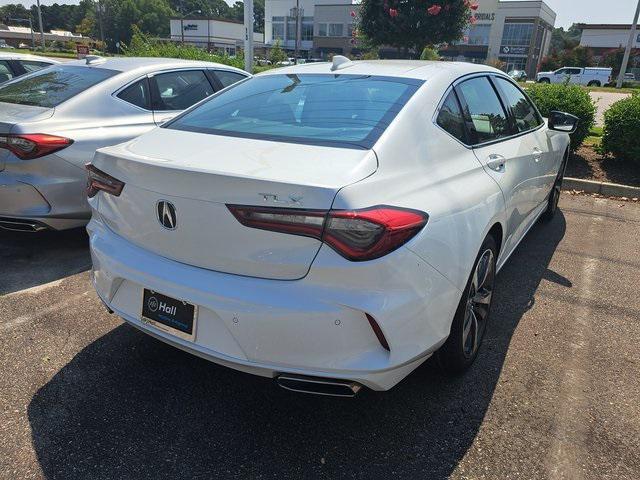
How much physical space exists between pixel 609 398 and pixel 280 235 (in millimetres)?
2013

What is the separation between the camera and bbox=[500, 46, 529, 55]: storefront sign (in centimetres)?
7425

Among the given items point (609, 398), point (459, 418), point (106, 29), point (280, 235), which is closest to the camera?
point (280, 235)

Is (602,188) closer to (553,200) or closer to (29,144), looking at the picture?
(553,200)

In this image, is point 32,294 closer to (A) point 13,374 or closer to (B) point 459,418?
(A) point 13,374

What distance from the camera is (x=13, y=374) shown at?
108 inches

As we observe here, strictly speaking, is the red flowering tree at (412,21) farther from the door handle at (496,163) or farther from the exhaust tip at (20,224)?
the door handle at (496,163)

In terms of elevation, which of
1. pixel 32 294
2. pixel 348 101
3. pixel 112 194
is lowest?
pixel 32 294

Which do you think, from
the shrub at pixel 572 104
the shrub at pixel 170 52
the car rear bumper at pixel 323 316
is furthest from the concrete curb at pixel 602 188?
the shrub at pixel 170 52

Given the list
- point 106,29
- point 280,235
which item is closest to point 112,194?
point 280,235

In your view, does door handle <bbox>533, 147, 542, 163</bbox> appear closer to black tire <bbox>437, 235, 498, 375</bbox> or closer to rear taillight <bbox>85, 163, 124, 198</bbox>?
black tire <bbox>437, 235, 498, 375</bbox>

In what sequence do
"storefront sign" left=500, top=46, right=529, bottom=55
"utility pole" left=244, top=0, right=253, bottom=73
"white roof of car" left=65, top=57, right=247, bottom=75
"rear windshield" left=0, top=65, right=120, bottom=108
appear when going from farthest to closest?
1. "storefront sign" left=500, top=46, right=529, bottom=55
2. "utility pole" left=244, top=0, right=253, bottom=73
3. "white roof of car" left=65, top=57, right=247, bottom=75
4. "rear windshield" left=0, top=65, right=120, bottom=108

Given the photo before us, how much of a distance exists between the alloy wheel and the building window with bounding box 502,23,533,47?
267 feet

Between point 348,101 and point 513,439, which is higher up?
point 348,101

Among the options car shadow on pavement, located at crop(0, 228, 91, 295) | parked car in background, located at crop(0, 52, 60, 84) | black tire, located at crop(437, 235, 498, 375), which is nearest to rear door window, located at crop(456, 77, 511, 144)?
black tire, located at crop(437, 235, 498, 375)
